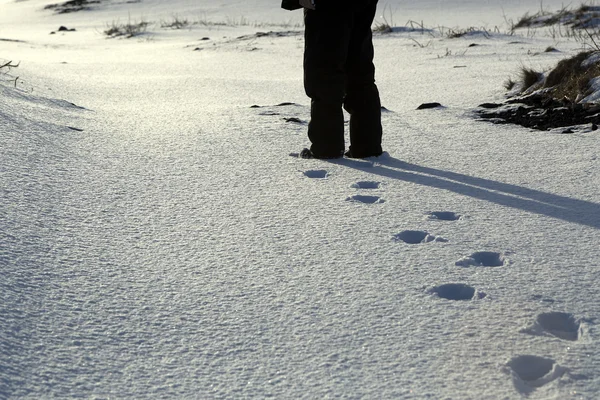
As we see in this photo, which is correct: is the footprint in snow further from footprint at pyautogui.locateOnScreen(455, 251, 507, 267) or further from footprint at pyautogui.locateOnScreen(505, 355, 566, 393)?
footprint at pyautogui.locateOnScreen(455, 251, 507, 267)

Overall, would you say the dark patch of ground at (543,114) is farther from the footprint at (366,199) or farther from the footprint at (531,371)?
the footprint at (531,371)

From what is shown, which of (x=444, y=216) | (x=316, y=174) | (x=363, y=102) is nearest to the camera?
(x=444, y=216)

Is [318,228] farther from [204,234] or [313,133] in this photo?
[313,133]

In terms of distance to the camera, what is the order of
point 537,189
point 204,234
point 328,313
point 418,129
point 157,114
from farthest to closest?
point 157,114 → point 418,129 → point 537,189 → point 204,234 → point 328,313

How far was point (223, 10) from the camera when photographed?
15.7m

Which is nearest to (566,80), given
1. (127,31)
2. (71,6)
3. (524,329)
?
(524,329)

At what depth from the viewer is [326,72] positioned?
2684mm

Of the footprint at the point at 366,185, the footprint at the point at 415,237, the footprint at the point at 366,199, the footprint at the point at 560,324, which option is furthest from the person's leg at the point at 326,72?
the footprint at the point at 560,324

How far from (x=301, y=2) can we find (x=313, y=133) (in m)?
0.51

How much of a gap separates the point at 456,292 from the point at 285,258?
431 mm

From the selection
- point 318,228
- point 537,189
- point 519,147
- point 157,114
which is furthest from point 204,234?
point 157,114

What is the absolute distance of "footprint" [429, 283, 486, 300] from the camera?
1537 millimetres

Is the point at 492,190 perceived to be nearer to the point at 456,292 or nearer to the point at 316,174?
the point at 316,174

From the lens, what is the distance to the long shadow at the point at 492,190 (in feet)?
6.78
